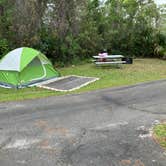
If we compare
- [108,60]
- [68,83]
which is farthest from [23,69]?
[108,60]

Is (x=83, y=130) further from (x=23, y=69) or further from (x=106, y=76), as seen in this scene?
(x=106, y=76)

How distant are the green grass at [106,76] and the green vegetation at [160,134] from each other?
155 inches

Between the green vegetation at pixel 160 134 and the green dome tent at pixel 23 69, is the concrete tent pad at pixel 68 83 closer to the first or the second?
the green dome tent at pixel 23 69

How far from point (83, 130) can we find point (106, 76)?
21.7ft

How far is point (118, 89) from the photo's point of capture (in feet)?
31.2

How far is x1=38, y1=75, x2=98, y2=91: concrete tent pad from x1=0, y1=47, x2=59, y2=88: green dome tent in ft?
1.78

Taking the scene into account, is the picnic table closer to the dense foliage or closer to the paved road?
the dense foliage

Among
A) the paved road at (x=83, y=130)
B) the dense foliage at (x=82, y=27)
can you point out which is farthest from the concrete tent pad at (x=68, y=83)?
the dense foliage at (x=82, y=27)

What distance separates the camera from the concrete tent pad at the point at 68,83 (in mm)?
10033

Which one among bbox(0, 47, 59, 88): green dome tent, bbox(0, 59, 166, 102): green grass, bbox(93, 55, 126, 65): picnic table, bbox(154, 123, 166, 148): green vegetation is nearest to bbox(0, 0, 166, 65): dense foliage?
bbox(0, 59, 166, 102): green grass

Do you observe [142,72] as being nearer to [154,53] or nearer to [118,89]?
[118,89]

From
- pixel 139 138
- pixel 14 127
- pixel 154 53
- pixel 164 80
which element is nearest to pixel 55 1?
pixel 164 80

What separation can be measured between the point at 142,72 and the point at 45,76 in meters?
4.26

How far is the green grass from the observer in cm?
911
